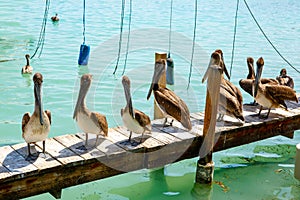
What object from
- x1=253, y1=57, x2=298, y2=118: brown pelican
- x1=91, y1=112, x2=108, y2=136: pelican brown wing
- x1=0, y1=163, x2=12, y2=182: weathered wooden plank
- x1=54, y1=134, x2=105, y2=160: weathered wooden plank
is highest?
x1=253, y1=57, x2=298, y2=118: brown pelican

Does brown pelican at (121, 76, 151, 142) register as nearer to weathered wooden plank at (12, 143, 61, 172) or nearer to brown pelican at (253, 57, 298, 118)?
weathered wooden plank at (12, 143, 61, 172)

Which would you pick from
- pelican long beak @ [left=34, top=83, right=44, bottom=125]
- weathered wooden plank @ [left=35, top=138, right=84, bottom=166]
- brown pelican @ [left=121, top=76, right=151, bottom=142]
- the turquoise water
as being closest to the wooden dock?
weathered wooden plank @ [left=35, top=138, right=84, bottom=166]

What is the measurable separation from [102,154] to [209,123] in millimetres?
1517

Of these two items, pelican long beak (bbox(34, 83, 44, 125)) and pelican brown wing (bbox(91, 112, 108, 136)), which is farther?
pelican brown wing (bbox(91, 112, 108, 136))

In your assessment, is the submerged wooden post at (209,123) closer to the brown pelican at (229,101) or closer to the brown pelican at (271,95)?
the brown pelican at (229,101)

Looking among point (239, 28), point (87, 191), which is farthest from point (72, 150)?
point (239, 28)

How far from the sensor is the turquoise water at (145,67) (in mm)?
6941

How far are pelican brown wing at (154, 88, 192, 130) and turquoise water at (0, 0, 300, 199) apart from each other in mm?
1057

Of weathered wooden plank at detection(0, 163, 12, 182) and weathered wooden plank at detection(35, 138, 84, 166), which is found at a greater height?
weathered wooden plank at detection(35, 138, 84, 166)

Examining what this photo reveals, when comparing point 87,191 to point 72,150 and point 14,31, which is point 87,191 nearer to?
point 72,150

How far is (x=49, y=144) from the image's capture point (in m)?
5.59

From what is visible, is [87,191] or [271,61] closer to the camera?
[87,191]

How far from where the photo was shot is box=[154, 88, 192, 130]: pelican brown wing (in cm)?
618

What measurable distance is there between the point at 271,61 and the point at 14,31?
9801mm
